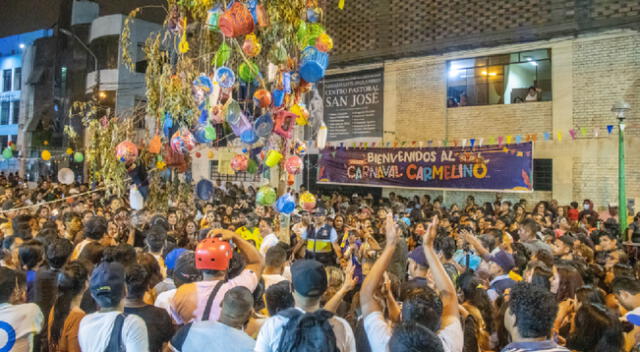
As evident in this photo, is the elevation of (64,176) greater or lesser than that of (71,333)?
greater

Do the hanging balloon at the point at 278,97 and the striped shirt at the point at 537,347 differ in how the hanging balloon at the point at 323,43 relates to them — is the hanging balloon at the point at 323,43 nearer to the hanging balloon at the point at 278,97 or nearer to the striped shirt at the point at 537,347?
the hanging balloon at the point at 278,97

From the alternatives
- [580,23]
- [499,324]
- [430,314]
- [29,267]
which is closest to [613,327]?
[499,324]

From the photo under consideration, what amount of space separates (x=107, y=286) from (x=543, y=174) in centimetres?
1279

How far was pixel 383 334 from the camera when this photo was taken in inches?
102

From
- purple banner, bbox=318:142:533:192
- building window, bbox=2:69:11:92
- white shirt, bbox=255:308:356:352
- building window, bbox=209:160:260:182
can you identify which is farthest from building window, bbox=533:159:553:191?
building window, bbox=2:69:11:92

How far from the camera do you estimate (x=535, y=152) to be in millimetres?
13219

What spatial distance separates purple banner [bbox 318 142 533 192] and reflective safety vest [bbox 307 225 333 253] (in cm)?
675

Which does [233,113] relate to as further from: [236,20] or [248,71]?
→ [236,20]

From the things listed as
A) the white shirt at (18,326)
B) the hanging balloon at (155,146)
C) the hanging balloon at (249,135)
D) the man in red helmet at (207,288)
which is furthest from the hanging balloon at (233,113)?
the white shirt at (18,326)

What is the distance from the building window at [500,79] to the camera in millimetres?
13398

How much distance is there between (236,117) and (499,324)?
179 inches

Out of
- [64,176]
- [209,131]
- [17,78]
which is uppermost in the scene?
[17,78]

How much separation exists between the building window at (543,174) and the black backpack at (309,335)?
484 inches

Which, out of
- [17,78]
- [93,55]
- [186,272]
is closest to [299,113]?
[186,272]
